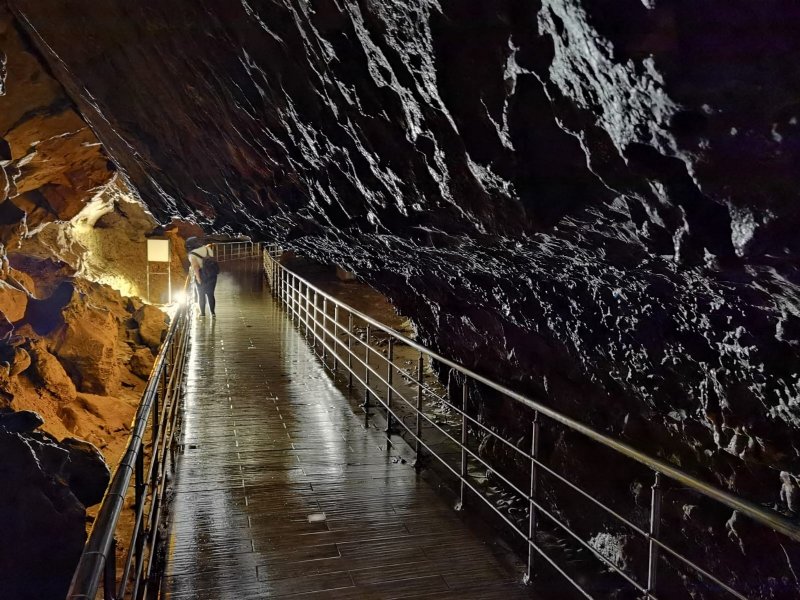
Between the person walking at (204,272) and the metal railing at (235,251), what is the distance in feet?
48.9

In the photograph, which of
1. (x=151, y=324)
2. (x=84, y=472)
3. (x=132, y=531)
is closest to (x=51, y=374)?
(x=151, y=324)

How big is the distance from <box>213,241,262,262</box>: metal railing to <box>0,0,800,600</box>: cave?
20.6m

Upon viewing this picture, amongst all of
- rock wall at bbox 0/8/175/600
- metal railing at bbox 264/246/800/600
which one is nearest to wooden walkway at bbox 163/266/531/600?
metal railing at bbox 264/246/800/600

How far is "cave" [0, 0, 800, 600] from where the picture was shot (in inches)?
65.9

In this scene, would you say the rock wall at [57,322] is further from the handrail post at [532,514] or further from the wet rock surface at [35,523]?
the handrail post at [532,514]

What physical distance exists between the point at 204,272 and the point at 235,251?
18792 mm

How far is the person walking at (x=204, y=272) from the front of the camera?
12414mm

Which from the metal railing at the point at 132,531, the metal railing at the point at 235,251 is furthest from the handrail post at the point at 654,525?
the metal railing at the point at 235,251

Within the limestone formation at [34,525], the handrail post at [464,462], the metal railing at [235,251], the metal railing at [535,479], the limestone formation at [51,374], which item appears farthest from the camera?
the metal railing at [235,251]

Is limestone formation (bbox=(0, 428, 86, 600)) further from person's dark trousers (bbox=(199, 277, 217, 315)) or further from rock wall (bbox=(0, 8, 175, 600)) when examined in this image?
person's dark trousers (bbox=(199, 277, 217, 315))

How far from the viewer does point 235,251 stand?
30922 millimetres

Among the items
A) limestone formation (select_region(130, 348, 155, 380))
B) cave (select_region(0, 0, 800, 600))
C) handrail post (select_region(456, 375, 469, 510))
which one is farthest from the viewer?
limestone formation (select_region(130, 348, 155, 380))

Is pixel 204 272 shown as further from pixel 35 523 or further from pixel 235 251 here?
pixel 235 251

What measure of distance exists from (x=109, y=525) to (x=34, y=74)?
806 centimetres
